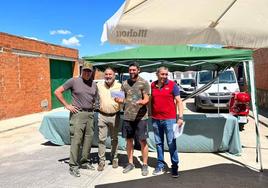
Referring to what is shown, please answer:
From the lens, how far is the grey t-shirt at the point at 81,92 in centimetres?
565

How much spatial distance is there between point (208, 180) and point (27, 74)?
41.9ft

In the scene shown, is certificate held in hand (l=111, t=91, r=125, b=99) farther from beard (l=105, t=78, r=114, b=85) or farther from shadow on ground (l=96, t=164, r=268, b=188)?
shadow on ground (l=96, t=164, r=268, b=188)

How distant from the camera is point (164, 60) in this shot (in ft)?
23.9

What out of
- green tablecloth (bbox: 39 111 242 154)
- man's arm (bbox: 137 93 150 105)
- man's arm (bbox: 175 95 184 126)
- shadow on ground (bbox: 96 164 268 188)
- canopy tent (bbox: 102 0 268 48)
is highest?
canopy tent (bbox: 102 0 268 48)

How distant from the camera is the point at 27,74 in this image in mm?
15953

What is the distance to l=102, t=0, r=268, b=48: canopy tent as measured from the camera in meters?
3.20

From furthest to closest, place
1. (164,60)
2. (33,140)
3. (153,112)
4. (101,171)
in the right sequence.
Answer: (33,140) → (164,60) → (101,171) → (153,112)

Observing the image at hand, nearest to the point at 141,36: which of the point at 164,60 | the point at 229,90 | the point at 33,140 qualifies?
the point at 164,60

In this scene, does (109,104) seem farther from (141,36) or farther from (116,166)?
(141,36)

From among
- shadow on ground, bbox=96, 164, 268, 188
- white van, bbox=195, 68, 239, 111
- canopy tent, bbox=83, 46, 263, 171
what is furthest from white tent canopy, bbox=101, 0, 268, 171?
white van, bbox=195, 68, 239, 111

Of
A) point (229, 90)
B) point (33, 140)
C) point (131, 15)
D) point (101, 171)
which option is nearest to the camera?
point (131, 15)

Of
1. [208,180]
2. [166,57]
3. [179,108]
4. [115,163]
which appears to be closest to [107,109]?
[115,163]

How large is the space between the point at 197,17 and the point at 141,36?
0.63 meters

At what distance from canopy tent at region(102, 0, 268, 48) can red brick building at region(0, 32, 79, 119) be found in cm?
1185
